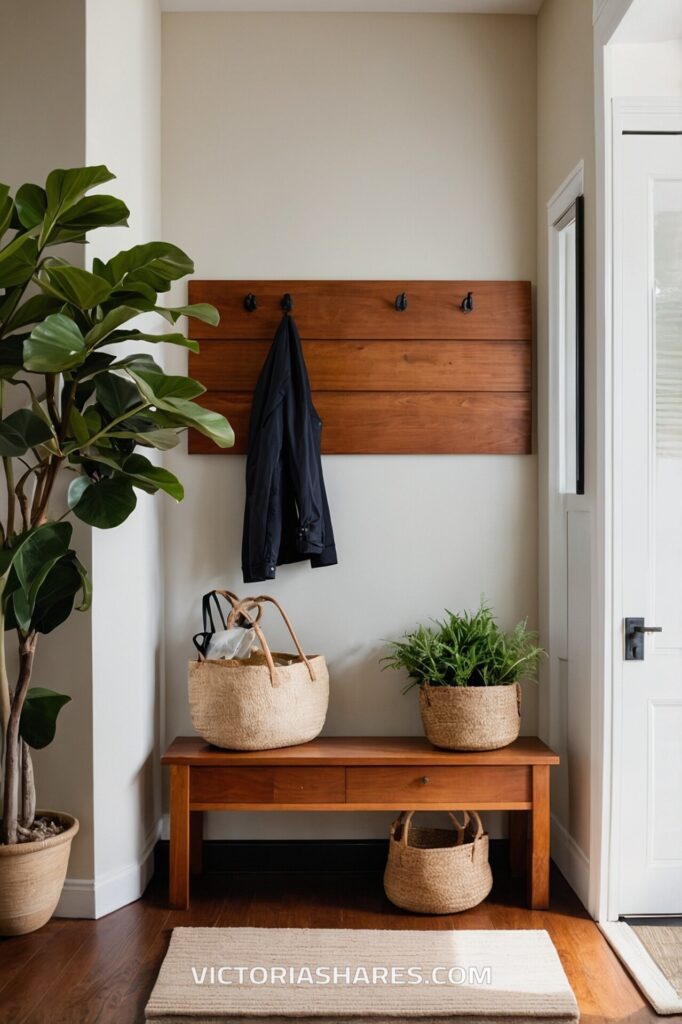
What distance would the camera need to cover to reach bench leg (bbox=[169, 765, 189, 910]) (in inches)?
112

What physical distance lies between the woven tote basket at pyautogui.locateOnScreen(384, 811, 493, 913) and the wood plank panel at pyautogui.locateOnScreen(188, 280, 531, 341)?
1616 millimetres

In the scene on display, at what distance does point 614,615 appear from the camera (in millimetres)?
2662

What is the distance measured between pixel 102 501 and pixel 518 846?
5.89 ft

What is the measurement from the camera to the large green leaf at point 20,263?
2266 millimetres

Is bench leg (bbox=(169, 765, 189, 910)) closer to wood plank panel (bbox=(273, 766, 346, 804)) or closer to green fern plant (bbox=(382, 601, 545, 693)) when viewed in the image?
wood plank panel (bbox=(273, 766, 346, 804))

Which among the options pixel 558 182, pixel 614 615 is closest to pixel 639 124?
pixel 558 182

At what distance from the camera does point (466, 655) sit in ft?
9.71

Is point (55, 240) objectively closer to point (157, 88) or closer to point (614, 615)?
point (157, 88)

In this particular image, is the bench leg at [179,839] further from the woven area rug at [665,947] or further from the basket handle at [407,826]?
the woven area rug at [665,947]

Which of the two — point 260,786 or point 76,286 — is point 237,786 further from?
point 76,286

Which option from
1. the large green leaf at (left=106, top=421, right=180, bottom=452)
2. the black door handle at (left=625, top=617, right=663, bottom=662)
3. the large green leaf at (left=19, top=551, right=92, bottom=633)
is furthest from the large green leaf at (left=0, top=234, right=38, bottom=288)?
the black door handle at (left=625, top=617, right=663, bottom=662)

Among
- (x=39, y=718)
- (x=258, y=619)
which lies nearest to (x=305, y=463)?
(x=258, y=619)

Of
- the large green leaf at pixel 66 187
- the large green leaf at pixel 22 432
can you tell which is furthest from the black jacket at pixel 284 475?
the large green leaf at pixel 66 187

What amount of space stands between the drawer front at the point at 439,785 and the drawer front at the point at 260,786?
110 mm
